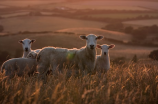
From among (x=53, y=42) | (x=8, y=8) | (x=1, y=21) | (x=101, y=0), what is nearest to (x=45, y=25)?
(x=1, y=21)

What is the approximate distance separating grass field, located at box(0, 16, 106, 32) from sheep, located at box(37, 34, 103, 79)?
60693 millimetres

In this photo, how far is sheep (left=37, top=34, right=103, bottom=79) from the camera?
8945 millimetres

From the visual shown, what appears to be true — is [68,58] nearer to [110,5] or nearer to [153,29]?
[153,29]

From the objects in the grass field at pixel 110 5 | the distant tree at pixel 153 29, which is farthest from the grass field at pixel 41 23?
the distant tree at pixel 153 29

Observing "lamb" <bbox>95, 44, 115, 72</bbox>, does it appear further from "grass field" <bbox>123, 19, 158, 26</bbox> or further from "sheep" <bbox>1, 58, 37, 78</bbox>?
"grass field" <bbox>123, 19, 158, 26</bbox>

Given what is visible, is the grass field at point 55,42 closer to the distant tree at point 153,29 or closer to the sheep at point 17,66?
the distant tree at point 153,29

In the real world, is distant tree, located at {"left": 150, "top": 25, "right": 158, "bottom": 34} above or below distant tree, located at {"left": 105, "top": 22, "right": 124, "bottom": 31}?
below

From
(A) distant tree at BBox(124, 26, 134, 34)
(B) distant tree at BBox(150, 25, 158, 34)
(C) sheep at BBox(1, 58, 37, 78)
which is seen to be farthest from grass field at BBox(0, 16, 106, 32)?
(C) sheep at BBox(1, 58, 37, 78)

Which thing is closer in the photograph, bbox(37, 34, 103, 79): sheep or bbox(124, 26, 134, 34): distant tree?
bbox(37, 34, 103, 79): sheep

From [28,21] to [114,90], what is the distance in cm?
7735

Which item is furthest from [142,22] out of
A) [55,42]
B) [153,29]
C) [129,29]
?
[55,42]

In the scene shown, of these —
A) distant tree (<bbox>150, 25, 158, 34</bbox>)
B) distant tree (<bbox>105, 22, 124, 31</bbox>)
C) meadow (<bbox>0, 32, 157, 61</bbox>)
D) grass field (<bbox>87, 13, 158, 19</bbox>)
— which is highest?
grass field (<bbox>87, 13, 158, 19</bbox>)

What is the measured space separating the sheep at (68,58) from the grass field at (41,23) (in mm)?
60693

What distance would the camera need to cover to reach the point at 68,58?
9078mm
